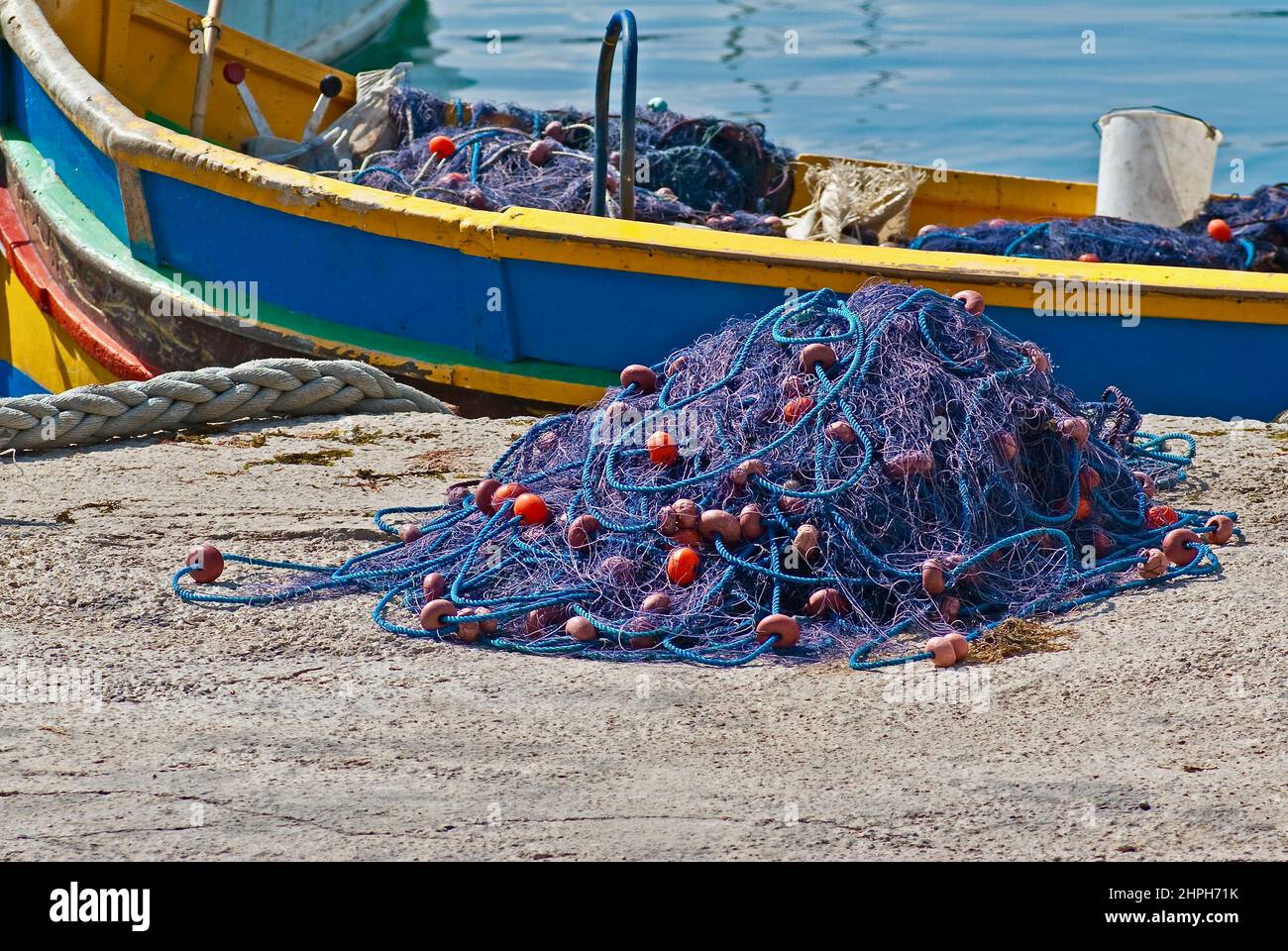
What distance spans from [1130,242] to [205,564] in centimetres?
399

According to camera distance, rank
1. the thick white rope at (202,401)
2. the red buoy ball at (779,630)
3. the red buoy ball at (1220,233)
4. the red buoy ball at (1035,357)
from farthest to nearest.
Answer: the red buoy ball at (1220,233) < the thick white rope at (202,401) < the red buoy ball at (1035,357) < the red buoy ball at (779,630)

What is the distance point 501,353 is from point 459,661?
282 cm

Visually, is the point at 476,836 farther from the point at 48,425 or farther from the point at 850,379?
the point at 48,425

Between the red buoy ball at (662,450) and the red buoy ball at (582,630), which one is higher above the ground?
the red buoy ball at (662,450)

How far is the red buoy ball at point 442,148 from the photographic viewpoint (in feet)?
23.7

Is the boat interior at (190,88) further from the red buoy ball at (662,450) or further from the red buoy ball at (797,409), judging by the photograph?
the red buoy ball at (662,450)

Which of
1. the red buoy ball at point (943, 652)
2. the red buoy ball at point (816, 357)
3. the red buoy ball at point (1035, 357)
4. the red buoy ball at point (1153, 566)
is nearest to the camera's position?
the red buoy ball at point (943, 652)

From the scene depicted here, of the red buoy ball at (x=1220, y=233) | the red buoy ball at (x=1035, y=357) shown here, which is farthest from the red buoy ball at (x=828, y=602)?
the red buoy ball at (x=1220, y=233)

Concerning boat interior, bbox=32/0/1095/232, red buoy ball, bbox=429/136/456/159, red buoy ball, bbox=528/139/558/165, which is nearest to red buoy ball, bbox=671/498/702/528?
red buoy ball, bbox=528/139/558/165

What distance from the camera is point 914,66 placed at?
19.7m

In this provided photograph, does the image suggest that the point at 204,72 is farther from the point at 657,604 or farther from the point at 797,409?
the point at 657,604

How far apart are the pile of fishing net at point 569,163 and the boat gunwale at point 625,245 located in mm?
491

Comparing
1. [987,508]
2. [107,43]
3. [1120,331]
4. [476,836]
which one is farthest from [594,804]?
[107,43]

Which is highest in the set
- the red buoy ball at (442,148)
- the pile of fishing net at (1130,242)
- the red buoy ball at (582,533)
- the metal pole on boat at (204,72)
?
the metal pole on boat at (204,72)
